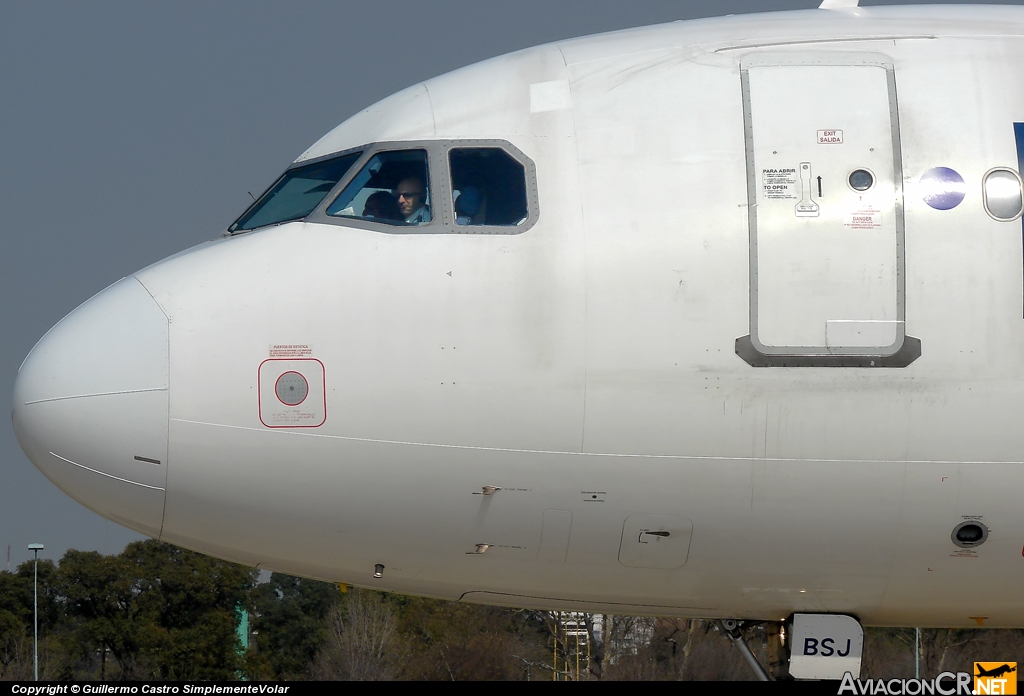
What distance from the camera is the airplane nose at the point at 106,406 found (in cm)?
756

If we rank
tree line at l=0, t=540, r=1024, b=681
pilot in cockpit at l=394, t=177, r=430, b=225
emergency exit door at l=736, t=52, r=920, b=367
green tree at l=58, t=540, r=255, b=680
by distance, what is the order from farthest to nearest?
green tree at l=58, t=540, r=255, b=680 < tree line at l=0, t=540, r=1024, b=681 < pilot in cockpit at l=394, t=177, r=430, b=225 < emergency exit door at l=736, t=52, r=920, b=367

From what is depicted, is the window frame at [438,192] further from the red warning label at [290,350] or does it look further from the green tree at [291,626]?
the green tree at [291,626]

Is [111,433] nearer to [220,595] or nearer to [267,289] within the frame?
[267,289]

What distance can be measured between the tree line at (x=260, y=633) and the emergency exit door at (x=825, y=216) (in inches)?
1236

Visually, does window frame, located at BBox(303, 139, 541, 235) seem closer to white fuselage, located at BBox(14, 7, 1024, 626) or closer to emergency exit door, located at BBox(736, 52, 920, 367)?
white fuselage, located at BBox(14, 7, 1024, 626)

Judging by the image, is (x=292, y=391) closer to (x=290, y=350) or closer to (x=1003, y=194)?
(x=290, y=350)

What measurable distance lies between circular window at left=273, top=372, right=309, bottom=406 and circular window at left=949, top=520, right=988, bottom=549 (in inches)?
172

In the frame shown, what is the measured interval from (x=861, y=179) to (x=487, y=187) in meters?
2.47

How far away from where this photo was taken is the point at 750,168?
7.78 meters

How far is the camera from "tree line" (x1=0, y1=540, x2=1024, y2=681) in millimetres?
42281

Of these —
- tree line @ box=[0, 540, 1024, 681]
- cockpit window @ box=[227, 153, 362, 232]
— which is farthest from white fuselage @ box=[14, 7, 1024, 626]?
tree line @ box=[0, 540, 1024, 681]

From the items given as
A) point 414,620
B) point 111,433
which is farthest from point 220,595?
point 111,433

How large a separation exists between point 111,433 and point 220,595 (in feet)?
168

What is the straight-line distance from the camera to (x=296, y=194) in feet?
27.9
